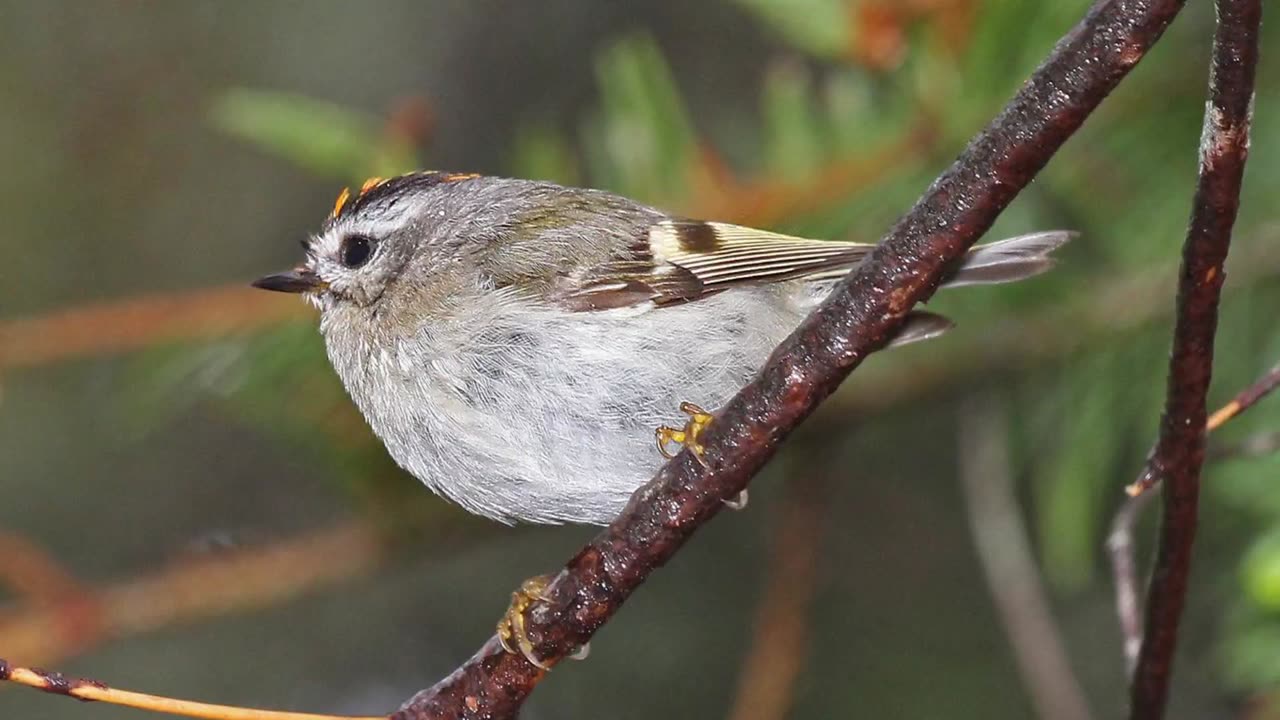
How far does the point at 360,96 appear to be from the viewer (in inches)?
271

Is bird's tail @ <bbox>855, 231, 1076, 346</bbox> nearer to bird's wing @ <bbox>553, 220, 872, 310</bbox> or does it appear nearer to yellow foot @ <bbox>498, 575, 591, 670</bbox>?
bird's wing @ <bbox>553, 220, 872, 310</bbox>

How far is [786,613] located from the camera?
11.5ft

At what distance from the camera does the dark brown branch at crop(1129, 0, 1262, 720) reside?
161cm

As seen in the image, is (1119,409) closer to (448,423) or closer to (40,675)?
(448,423)

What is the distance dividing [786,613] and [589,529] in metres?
2.18

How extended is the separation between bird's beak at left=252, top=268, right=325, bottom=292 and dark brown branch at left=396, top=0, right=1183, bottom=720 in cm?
127

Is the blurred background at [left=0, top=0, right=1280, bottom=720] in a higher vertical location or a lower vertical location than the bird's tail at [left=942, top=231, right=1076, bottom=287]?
higher

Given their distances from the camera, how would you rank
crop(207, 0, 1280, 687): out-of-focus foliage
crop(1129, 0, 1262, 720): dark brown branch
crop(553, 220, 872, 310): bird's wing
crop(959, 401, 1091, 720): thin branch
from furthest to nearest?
crop(959, 401, 1091, 720): thin branch
crop(207, 0, 1280, 687): out-of-focus foliage
crop(553, 220, 872, 310): bird's wing
crop(1129, 0, 1262, 720): dark brown branch

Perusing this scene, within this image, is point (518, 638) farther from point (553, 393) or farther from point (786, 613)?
point (786, 613)

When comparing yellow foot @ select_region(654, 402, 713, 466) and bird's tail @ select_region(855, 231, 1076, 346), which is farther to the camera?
bird's tail @ select_region(855, 231, 1076, 346)

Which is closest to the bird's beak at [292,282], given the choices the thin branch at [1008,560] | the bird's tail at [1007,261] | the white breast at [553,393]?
the white breast at [553,393]

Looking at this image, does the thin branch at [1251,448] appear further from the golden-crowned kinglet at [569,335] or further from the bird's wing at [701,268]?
the bird's wing at [701,268]

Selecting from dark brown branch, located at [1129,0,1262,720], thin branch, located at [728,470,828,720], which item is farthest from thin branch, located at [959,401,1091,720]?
dark brown branch, located at [1129,0,1262,720]

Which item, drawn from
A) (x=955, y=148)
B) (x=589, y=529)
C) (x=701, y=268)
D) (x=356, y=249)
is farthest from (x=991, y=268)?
(x=589, y=529)
